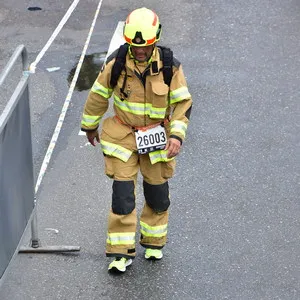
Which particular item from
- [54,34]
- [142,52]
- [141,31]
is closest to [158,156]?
[142,52]

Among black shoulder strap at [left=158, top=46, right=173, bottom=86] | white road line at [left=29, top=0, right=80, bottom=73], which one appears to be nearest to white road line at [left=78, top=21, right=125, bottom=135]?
white road line at [left=29, top=0, right=80, bottom=73]

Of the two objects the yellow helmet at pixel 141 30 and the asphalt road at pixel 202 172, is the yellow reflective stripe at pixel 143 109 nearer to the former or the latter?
the yellow helmet at pixel 141 30

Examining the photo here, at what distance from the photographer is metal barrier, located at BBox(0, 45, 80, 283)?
4781 millimetres

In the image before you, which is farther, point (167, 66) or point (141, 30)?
point (167, 66)

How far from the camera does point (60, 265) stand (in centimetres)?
600

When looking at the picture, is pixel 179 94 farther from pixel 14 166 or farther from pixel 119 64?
pixel 14 166

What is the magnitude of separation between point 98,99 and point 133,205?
2.58ft

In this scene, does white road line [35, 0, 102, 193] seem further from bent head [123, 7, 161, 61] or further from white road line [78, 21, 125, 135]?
bent head [123, 7, 161, 61]

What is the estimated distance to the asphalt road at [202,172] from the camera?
588 centimetres

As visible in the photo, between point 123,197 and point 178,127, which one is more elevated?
point 178,127

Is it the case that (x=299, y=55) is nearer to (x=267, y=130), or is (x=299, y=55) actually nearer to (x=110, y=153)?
(x=267, y=130)

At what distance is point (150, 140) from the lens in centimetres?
563

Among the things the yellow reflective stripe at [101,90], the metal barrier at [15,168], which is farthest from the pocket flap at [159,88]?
the metal barrier at [15,168]

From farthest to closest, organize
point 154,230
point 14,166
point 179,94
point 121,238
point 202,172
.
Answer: point 202,172, point 154,230, point 121,238, point 179,94, point 14,166
